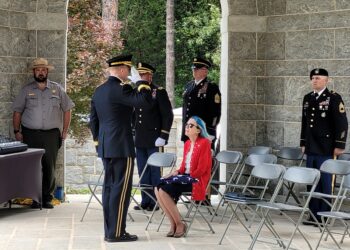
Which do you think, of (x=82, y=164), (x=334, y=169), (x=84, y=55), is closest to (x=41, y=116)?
(x=334, y=169)

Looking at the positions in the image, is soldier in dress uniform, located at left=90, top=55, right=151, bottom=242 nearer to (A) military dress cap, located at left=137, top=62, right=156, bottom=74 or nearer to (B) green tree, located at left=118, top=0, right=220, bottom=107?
(A) military dress cap, located at left=137, top=62, right=156, bottom=74

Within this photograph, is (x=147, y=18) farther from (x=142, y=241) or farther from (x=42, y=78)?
(x=142, y=241)

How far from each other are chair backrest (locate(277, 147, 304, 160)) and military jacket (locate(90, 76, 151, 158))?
2.48m

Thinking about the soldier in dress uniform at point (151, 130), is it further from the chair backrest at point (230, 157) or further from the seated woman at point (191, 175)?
the seated woman at point (191, 175)

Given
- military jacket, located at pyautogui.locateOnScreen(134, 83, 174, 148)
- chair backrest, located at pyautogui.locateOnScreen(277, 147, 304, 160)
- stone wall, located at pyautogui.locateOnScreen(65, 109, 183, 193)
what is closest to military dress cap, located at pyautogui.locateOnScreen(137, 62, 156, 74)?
military jacket, located at pyautogui.locateOnScreen(134, 83, 174, 148)

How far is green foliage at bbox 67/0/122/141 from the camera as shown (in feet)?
46.3

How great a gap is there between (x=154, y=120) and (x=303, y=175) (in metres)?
2.30

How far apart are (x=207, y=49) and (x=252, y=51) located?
10.1m

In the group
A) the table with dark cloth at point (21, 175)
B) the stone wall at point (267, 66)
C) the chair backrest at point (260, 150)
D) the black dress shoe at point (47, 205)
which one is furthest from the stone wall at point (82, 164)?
the table with dark cloth at point (21, 175)

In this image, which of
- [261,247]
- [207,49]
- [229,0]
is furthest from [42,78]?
[207,49]

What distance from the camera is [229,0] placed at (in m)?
10.2

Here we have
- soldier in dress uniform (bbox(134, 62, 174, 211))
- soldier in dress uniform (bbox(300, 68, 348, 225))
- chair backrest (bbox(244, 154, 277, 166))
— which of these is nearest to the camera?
soldier in dress uniform (bbox(300, 68, 348, 225))

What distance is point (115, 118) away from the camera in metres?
7.41

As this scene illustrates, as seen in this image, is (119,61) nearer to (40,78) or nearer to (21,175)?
(21,175)
